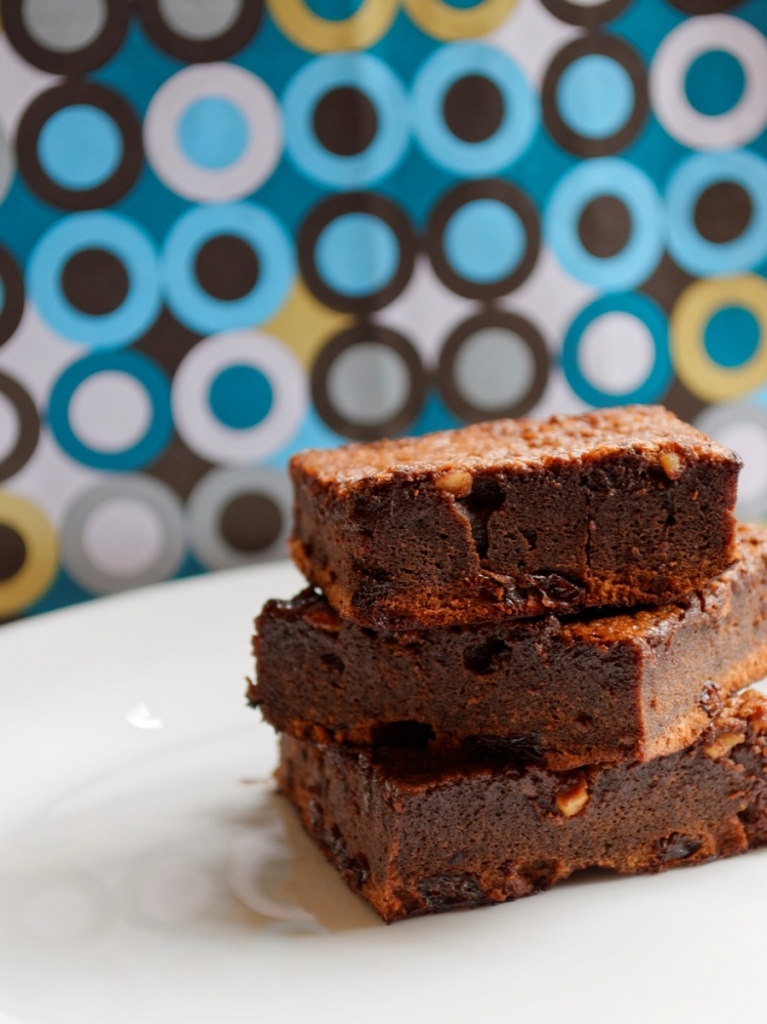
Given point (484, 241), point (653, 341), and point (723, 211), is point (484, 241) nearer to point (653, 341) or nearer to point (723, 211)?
point (653, 341)

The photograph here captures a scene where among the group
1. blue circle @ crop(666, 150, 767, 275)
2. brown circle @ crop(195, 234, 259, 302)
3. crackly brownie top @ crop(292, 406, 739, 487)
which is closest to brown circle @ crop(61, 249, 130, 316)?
brown circle @ crop(195, 234, 259, 302)

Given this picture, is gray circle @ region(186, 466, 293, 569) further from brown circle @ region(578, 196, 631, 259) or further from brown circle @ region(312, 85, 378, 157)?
brown circle @ region(578, 196, 631, 259)

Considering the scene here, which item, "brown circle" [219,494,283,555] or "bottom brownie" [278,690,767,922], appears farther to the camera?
"brown circle" [219,494,283,555]

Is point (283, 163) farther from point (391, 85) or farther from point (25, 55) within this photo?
point (25, 55)

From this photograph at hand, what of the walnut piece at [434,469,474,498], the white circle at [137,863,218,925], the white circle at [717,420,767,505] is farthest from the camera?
the white circle at [717,420,767,505]

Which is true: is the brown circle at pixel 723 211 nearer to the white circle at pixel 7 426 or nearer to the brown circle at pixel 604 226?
the brown circle at pixel 604 226

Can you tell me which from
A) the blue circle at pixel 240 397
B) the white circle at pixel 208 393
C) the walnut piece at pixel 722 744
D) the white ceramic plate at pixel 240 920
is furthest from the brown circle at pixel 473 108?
the walnut piece at pixel 722 744
